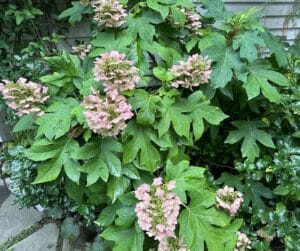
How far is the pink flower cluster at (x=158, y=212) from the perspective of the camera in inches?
51.1

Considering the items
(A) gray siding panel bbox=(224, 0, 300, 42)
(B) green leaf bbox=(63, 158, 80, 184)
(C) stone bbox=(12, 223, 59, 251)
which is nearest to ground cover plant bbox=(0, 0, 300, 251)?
(B) green leaf bbox=(63, 158, 80, 184)

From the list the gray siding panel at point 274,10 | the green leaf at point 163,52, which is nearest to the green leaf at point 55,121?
the green leaf at point 163,52

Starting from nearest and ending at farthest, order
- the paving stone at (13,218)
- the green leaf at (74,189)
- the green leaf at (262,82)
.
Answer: the green leaf at (74,189)
the green leaf at (262,82)
the paving stone at (13,218)

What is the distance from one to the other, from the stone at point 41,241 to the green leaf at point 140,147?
84 cm

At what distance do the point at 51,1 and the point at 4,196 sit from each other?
1.38m

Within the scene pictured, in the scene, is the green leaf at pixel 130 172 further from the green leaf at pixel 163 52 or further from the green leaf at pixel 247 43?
the green leaf at pixel 247 43

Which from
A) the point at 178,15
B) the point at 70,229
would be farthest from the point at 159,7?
the point at 70,229

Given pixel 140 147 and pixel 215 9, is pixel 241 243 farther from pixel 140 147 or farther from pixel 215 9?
pixel 215 9

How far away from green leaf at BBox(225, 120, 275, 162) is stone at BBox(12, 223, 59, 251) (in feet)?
3.56

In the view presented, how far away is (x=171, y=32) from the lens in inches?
78.4

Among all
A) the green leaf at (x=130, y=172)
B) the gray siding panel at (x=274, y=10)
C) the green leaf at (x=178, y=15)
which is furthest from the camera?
the gray siding panel at (x=274, y=10)

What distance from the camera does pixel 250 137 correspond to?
1912mm

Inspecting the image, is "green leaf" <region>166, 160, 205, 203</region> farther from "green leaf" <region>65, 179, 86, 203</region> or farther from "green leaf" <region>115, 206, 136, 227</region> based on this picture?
"green leaf" <region>65, 179, 86, 203</region>

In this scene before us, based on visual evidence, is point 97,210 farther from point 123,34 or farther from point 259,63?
point 259,63
